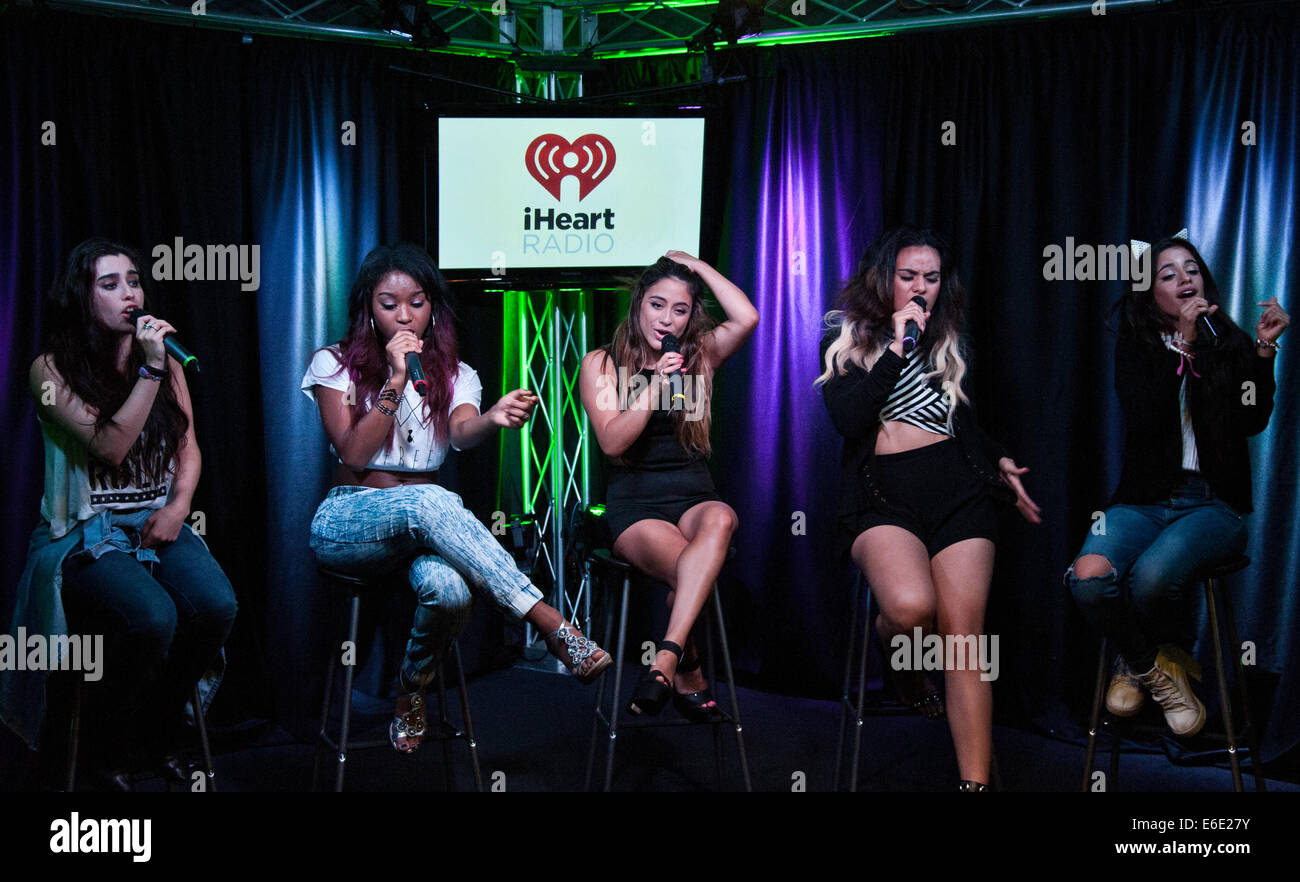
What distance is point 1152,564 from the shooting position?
2957mm

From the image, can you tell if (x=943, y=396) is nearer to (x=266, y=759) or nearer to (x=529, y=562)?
(x=529, y=562)

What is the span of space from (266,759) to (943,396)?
2.41m

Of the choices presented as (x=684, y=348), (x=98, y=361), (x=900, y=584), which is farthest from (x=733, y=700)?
(x=98, y=361)

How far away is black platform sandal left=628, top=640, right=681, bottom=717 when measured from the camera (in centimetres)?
272

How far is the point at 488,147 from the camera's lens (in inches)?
160

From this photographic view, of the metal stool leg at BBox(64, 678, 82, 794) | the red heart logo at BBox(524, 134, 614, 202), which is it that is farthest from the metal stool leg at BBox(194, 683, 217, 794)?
the red heart logo at BBox(524, 134, 614, 202)

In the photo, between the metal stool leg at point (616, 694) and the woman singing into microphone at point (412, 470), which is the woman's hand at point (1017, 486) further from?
the woman singing into microphone at point (412, 470)

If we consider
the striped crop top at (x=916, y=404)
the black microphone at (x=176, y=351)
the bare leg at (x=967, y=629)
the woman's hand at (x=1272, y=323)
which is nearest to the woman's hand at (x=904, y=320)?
the striped crop top at (x=916, y=404)

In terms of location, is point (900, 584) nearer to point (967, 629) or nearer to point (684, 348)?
point (967, 629)

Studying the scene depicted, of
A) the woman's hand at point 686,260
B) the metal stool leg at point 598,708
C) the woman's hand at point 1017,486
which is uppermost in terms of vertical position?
the woman's hand at point 686,260

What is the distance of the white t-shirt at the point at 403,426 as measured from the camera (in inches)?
121

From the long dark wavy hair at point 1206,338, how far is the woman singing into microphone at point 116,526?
2.72 meters

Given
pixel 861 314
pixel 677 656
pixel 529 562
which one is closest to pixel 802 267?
pixel 861 314

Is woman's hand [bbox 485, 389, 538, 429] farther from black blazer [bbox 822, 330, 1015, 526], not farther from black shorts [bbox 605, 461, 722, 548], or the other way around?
black blazer [bbox 822, 330, 1015, 526]
